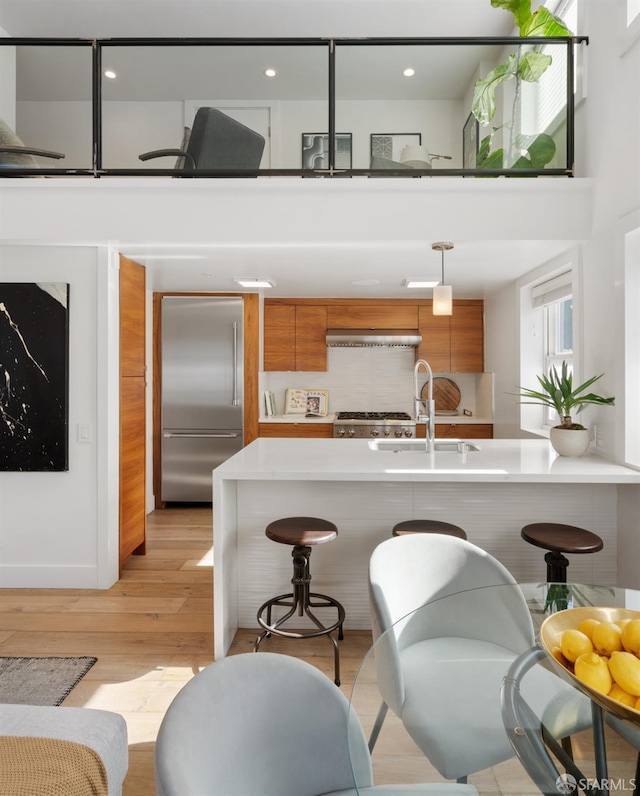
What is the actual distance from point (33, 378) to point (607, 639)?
3571 mm

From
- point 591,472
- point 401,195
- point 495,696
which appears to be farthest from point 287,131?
point 495,696

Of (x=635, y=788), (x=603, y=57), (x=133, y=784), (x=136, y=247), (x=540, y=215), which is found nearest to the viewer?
(x=635, y=788)

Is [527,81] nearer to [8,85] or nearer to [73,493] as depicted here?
[8,85]

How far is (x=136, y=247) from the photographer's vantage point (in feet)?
11.0

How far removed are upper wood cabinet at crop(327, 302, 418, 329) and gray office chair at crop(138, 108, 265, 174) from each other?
2.72 meters

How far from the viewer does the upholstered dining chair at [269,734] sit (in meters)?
0.89

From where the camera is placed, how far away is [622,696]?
882 millimetres

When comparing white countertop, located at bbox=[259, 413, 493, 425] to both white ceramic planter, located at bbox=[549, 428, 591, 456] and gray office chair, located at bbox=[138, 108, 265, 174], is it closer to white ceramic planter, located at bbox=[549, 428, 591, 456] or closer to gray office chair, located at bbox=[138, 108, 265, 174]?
white ceramic planter, located at bbox=[549, 428, 591, 456]

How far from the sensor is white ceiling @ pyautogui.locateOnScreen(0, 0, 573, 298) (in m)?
3.77

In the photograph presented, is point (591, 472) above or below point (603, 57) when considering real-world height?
below

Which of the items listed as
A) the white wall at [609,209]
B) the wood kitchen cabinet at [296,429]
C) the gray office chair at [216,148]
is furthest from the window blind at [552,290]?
the wood kitchen cabinet at [296,429]

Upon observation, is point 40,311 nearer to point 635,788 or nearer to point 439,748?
point 439,748

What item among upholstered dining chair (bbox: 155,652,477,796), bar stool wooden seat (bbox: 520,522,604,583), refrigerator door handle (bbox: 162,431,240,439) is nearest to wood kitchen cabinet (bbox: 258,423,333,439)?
refrigerator door handle (bbox: 162,431,240,439)

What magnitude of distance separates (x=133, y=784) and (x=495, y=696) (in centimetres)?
142
